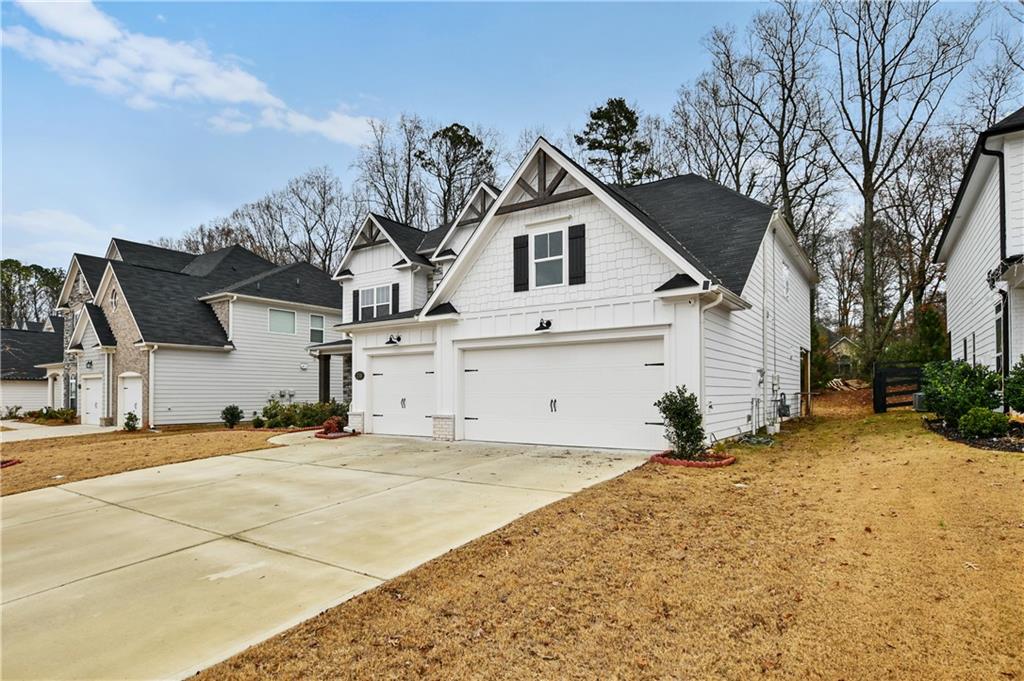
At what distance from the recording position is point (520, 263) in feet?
39.8

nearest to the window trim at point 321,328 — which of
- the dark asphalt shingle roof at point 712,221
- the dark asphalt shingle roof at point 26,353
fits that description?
the dark asphalt shingle roof at point 712,221

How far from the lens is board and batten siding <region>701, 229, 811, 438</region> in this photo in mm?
10602

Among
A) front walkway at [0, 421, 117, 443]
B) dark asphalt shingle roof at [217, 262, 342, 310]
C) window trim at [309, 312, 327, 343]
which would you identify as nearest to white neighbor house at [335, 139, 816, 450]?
dark asphalt shingle roof at [217, 262, 342, 310]

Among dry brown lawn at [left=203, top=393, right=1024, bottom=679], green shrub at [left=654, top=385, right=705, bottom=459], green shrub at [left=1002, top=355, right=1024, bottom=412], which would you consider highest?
green shrub at [left=1002, top=355, right=1024, bottom=412]

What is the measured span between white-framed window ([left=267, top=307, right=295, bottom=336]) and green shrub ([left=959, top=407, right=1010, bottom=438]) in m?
23.5

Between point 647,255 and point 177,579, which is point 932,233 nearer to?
point 647,255

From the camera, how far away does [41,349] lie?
33.4 m

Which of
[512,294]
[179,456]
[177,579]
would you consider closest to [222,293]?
[179,456]

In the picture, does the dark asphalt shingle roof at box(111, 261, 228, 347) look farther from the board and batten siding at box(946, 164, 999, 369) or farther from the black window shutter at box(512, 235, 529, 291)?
the board and batten siding at box(946, 164, 999, 369)

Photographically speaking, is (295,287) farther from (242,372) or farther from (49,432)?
(49,432)

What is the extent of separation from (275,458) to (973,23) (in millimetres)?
28600

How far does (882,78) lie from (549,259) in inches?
810

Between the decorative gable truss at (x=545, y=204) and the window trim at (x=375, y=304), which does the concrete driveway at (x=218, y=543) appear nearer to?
the decorative gable truss at (x=545, y=204)

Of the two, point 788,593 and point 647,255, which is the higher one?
point 647,255
